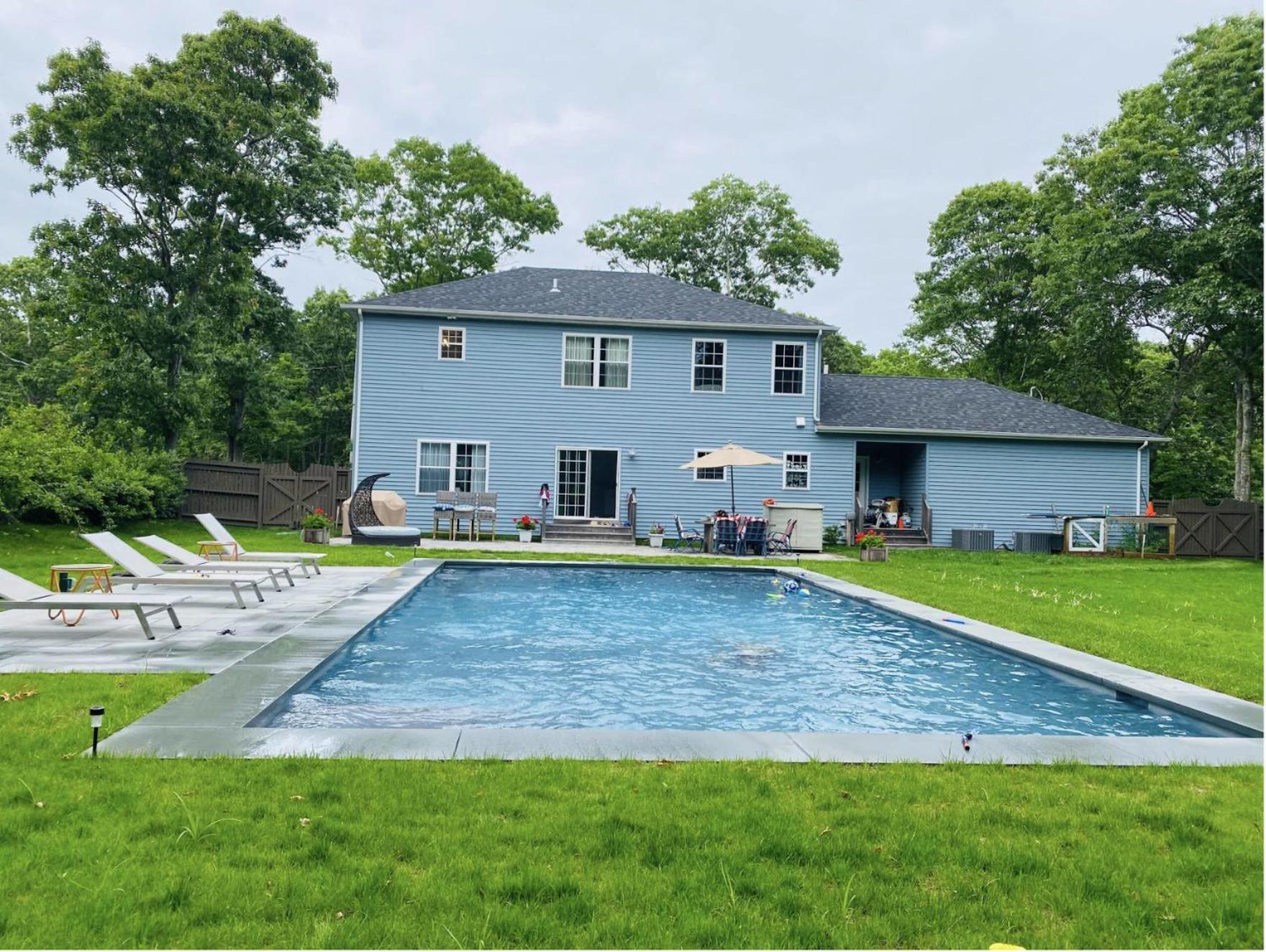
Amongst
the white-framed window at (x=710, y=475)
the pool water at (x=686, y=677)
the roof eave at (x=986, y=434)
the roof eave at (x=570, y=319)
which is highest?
the roof eave at (x=570, y=319)

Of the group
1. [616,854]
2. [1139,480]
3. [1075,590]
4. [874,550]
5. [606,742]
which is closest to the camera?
[616,854]

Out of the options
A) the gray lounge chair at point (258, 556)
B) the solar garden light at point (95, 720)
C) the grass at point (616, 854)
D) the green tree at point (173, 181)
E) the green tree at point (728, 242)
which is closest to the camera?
the grass at point (616, 854)

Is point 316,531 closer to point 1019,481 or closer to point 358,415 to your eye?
point 358,415

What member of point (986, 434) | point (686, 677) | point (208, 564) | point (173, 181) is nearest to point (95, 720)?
point (686, 677)

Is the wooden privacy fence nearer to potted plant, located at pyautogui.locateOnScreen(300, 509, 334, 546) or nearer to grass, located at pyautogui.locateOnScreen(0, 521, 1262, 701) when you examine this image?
grass, located at pyautogui.locateOnScreen(0, 521, 1262, 701)

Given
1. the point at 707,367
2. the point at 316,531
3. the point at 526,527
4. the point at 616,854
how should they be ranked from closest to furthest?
the point at 616,854, the point at 316,531, the point at 526,527, the point at 707,367

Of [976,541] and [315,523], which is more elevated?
[315,523]

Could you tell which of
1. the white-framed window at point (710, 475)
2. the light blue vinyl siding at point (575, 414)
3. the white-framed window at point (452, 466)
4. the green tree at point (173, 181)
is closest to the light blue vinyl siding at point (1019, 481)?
the light blue vinyl siding at point (575, 414)

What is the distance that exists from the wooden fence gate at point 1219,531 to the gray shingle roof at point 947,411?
7.67 ft

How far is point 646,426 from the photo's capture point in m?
21.0

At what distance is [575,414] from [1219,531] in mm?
17550

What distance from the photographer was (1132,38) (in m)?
6.24

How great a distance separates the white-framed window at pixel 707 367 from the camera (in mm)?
21188

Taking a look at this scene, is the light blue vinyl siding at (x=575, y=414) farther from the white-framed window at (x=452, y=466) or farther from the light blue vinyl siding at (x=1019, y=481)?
the light blue vinyl siding at (x=1019, y=481)
